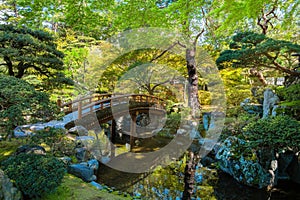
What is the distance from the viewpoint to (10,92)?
316 centimetres

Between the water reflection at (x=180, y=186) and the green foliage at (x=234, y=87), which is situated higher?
the green foliage at (x=234, y=87)

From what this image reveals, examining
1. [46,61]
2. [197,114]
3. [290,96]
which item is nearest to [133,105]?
[197,114]

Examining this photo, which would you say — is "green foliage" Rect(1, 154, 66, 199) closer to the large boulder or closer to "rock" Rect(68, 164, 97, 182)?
"rock" Rect(68, 164, 97, 182)

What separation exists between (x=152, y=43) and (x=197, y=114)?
4.88 metres

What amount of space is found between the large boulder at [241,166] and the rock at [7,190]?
5.74m

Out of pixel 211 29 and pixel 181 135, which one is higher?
pixel 211 29

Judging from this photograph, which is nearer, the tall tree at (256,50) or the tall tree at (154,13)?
the tall tree at (256,50)

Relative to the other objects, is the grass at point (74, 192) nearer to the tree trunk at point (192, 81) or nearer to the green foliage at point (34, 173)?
the green foliage at point (34, 173)

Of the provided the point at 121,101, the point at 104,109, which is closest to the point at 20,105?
the point at 104,109

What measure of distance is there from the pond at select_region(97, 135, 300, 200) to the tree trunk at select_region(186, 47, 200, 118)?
15.8 feet

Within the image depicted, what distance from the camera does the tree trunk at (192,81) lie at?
1148 cm

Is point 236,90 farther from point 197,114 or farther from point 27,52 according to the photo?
point 27,52

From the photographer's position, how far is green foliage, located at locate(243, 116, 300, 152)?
15.7ft

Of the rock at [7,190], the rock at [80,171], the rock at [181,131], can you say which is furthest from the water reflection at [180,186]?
the rock at [181,131]
